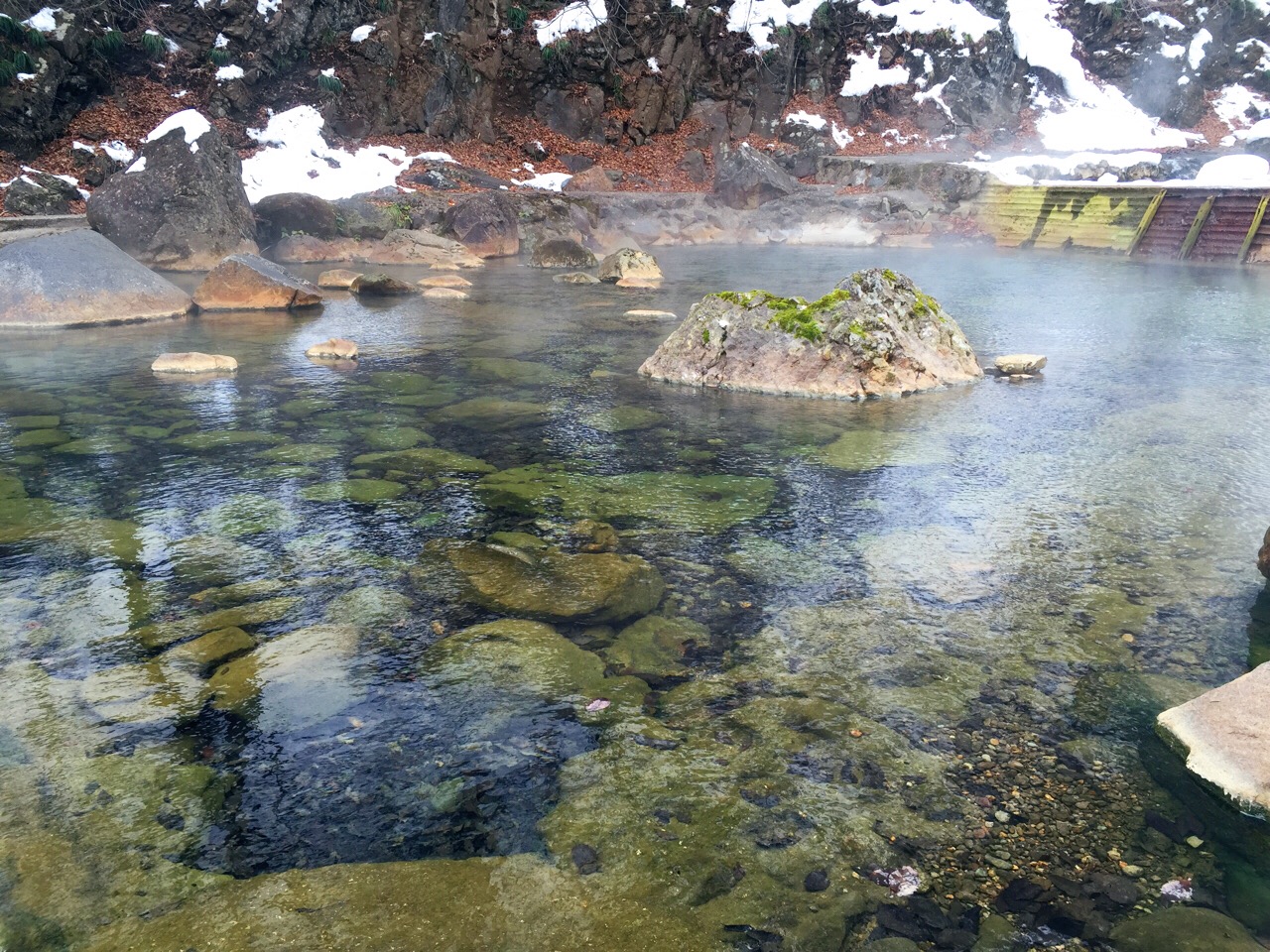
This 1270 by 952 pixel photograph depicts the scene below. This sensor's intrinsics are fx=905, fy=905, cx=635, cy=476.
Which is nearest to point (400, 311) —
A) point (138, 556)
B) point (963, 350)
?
point (963, 350)

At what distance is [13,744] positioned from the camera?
3.07 m

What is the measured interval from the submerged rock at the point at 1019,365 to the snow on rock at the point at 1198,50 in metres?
32.0

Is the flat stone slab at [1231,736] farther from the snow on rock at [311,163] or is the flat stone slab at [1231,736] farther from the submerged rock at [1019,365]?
the snow on rock at [311,163]

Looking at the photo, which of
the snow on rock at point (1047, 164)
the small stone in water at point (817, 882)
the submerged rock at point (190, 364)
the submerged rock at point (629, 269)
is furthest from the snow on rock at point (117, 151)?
the small stone in water at point (817, 882)

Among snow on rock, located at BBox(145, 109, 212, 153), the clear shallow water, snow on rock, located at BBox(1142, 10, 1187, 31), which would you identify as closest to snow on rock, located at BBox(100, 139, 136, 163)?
snow on rock, located at BBox(145, 109, 212, 153)

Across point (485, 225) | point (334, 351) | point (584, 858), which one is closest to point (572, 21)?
point (485, 225)

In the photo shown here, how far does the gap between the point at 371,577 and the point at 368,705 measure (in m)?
1.16

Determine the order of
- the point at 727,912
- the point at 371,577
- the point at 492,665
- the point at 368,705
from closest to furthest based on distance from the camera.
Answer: the point at 727,912, the point at 368,705, the point at 492,665, the point at 371,577

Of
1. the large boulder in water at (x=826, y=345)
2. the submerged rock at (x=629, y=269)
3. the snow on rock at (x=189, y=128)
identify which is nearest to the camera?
the large boulder in water at (x=826, y=345)

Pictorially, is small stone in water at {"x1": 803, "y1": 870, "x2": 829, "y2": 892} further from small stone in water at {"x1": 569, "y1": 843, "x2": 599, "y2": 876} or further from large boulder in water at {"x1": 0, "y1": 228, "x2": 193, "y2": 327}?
large boulder in water at {"x1": 0, "y1": 228, "x2": 193, "y2": 327}

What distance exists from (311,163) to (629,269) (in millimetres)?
11093

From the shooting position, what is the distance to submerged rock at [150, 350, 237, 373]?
8.83 metres

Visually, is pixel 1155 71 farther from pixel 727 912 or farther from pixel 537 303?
pixel 727 912

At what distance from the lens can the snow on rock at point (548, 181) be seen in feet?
79.0
